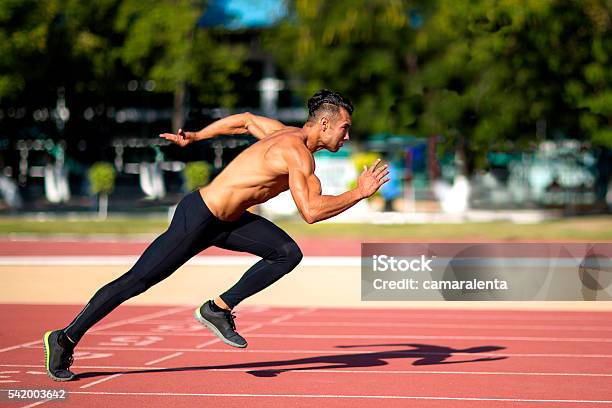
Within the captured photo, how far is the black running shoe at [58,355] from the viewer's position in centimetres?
833

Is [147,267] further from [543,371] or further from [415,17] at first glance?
[415,17]

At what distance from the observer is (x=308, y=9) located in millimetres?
42062

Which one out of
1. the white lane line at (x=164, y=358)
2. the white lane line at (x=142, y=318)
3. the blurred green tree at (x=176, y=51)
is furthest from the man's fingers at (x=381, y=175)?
the blurred green tree at (x=176, y=51)

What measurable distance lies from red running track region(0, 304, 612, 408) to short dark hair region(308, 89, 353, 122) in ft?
6.40

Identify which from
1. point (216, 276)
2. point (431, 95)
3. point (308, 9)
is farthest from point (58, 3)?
point (216, 276)

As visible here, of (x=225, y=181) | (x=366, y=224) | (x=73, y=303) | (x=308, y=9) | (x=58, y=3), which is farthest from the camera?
(x=58, y=3)

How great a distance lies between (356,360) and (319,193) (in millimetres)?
2648

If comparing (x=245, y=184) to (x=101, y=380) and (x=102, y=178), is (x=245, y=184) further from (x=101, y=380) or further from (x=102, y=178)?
(x=102, y=178)

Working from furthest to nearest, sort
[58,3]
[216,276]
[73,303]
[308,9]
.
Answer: [58,3], [308,9], [216,276], [73,303]

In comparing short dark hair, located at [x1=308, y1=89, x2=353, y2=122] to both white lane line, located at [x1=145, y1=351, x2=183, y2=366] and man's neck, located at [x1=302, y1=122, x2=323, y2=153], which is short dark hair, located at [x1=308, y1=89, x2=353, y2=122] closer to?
man's neck, located at [x1=302, y1=122, x2=323, y2=153]

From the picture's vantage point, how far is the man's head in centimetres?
823

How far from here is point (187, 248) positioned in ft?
27.2

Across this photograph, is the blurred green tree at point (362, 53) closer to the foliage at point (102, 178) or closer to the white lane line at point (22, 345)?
the foliage at point (102, 178)

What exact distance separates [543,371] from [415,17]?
36.1m
